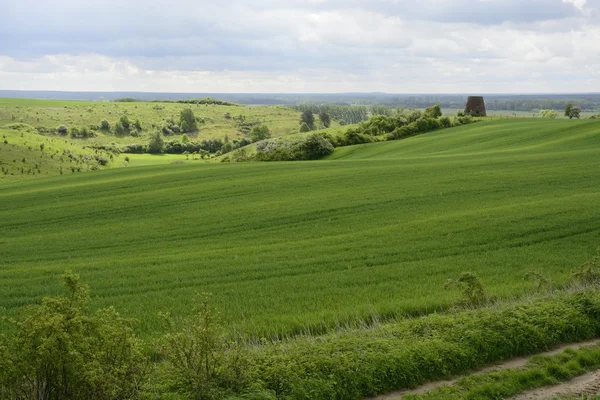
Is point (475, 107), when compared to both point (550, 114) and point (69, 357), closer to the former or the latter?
point (550, 114)

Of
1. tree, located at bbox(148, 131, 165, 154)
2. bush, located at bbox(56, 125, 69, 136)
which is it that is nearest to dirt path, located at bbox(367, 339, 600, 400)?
tree, located at bbox(148, 131, 165, 154)

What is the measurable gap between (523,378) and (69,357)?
30.5 ft

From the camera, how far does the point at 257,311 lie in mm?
15688

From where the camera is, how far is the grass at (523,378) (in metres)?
10.5

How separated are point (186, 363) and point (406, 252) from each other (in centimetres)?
1364

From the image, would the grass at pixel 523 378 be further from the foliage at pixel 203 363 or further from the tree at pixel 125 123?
the tree at pixel 125 123

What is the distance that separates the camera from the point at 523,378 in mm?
10992

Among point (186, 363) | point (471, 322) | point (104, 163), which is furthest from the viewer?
point (104, 163)

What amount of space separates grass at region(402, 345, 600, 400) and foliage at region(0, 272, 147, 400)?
18.8 feet

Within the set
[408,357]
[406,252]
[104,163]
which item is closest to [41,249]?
[406,252]

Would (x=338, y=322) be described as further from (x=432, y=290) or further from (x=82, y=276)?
(x=82, y=276)

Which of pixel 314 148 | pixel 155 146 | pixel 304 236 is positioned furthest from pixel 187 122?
pixel 304 236

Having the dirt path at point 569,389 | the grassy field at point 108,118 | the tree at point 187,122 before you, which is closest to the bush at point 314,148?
the dirt path at point 569,389

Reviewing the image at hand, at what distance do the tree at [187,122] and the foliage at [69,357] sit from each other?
168m
